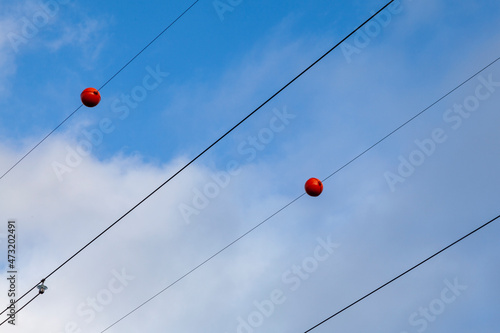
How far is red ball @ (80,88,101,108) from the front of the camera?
36.5ft

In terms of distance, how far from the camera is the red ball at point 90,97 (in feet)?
36.5

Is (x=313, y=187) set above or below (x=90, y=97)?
below

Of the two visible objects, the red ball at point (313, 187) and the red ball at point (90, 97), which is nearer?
the red ball at point (90, 97)

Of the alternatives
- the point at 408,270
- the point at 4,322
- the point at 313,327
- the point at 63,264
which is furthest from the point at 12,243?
the point at 408,270

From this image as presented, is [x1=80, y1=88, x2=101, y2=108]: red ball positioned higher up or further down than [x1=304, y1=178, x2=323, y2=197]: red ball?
higher up

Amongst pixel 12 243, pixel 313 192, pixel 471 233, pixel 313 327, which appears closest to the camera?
pixel 471 233

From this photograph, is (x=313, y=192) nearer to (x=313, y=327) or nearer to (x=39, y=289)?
(x=313, y=327)

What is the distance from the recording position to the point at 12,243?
53.5 ft

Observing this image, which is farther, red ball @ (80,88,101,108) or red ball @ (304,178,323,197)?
red ball @ (304,178,323,197)

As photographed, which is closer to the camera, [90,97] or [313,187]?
[90,97]

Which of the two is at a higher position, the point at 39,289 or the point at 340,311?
the point at 39,289

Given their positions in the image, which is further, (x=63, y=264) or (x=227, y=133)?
(x=63, y=264)

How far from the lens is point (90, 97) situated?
1112 centimetres

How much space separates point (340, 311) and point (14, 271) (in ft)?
30.3
